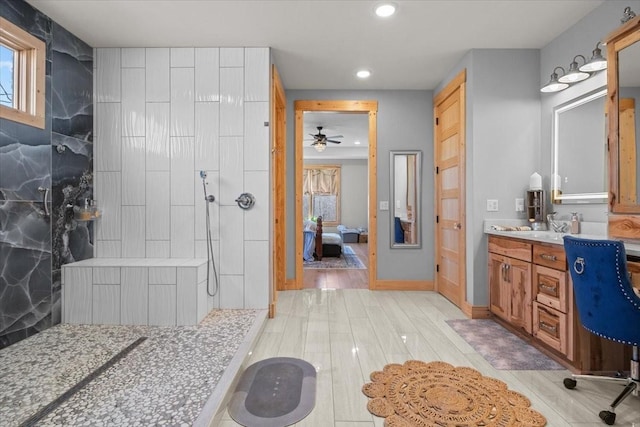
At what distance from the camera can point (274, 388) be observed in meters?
2.04

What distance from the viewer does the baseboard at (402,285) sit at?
4539mm

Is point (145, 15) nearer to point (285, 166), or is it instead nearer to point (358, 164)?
point (285, 166)

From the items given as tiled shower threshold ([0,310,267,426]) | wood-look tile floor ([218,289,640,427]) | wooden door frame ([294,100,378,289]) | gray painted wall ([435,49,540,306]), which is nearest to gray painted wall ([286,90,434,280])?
wooden door frame ([294,100,378,289])

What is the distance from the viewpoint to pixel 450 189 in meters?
4.03

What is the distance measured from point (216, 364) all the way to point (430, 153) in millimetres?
3761

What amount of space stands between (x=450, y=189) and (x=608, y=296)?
243 cm

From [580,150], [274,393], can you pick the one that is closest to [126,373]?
[274,393]

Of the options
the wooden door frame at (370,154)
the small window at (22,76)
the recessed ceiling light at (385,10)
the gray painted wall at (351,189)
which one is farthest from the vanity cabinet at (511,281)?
the gray painted wall at (351,189)

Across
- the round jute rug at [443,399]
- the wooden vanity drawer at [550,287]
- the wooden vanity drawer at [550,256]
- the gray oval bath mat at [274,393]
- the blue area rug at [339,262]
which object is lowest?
the gray oval bath mat at [274,393]

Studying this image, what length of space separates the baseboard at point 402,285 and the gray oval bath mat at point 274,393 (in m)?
2.35

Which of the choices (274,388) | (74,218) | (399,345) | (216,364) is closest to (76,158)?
(74,218)

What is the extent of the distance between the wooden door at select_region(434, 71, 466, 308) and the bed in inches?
109

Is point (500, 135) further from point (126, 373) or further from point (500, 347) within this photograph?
point (126, 373)

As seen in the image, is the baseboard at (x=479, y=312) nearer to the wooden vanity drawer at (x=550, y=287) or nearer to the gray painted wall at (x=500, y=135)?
the gray painted wall at (x=500, y=135)
